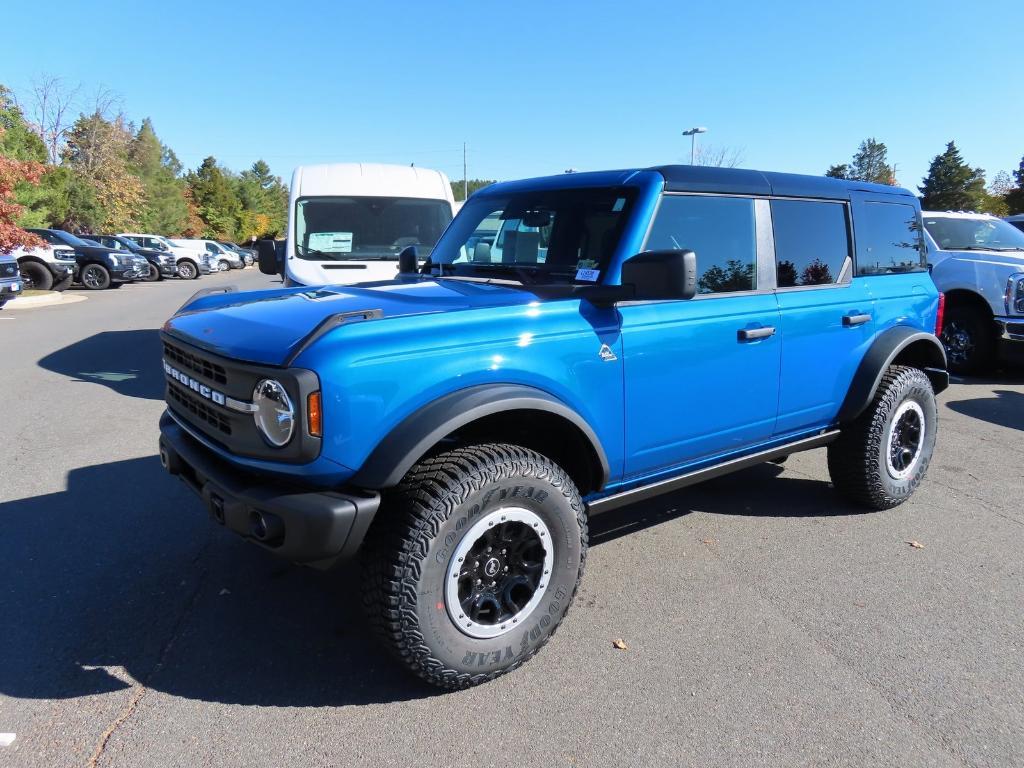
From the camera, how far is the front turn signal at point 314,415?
2.37 metres

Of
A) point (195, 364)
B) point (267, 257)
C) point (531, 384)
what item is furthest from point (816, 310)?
point (267, 257)

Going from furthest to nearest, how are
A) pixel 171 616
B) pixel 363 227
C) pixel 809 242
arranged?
1. pixel 363 227
2. pixel 809 242
3. pixel 171 616

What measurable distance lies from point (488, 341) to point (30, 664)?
7.25ft

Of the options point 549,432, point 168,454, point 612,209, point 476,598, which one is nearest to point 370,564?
point 476,598

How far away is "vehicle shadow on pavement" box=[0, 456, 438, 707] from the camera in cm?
275

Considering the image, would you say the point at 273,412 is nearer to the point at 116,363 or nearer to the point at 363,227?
the point at 363,227

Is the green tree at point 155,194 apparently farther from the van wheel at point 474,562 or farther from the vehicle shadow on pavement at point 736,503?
the van wheel at point 474,562

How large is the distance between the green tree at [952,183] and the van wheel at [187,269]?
51577mm

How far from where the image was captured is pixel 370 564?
257 cm

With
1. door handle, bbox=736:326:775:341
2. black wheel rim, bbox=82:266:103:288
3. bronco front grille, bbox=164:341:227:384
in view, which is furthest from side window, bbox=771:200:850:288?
black wheel rim, bbox=82:266:103:288

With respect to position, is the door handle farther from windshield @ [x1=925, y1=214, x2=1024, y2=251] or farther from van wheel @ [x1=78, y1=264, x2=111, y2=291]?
van wheel @ [x1=78, y1=264, x2=111, y2=291]

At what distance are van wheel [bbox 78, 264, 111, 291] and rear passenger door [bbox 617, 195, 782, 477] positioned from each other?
904 inches

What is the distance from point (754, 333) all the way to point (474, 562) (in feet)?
5.94

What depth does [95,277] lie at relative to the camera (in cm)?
2217
